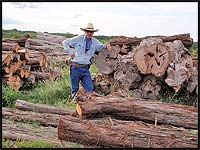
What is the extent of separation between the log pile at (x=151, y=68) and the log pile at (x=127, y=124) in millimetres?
3049

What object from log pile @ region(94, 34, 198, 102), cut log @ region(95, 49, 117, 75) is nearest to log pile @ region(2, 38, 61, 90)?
log pile @ region(94, 34, 198, 102)

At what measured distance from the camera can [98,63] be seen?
1048 cm

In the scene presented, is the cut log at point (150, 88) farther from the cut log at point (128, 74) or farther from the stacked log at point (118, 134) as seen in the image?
the stacked log at point (118, 134)

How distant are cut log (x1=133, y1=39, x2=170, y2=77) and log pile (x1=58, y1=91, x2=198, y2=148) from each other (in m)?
3.08

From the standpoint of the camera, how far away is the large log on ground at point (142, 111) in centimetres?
647

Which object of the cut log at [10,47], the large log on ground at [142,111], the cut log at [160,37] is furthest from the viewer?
the cut log at [10,47]

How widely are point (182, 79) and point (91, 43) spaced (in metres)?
1.86

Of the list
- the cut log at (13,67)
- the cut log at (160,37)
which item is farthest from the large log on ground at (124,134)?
the cut log at (13,67)

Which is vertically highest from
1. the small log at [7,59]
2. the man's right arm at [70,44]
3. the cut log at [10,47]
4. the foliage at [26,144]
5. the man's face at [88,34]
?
the man's face at [88,34]

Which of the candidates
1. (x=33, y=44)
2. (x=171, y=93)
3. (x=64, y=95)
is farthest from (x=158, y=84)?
(x=33, y=44)

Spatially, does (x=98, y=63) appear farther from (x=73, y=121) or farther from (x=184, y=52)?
(x=73, y=121)

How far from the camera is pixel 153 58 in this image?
979 cm

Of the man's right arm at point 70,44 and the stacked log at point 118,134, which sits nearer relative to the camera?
the stacked log at point 118,134

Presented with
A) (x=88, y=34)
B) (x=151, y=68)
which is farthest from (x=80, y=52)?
(x=151, y=68)
